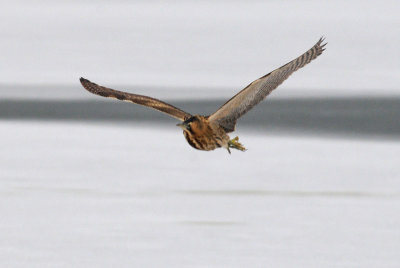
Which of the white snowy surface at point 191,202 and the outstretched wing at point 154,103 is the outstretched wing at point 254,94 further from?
the white snowy surface at point 191,202

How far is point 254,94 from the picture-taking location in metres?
6.26

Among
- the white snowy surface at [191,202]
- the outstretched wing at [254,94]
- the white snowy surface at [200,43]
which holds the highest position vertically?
the white snowy surface at [200,43]

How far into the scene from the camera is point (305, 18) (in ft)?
54.3

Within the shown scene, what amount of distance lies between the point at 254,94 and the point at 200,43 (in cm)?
854

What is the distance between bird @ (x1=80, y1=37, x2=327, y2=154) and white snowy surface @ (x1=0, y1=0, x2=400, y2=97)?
5.24 meters

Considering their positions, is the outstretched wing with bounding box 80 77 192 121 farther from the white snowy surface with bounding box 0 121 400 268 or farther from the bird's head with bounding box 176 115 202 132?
the white snowy surface with bounding box 0 121 400 268

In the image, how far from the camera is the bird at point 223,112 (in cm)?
619

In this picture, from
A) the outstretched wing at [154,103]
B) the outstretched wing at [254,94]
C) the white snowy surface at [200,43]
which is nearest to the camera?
the outstretched wing at [254,94]

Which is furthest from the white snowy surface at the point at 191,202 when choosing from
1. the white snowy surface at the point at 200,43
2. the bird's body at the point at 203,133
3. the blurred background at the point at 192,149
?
the white snowy surface at the point at 200,43

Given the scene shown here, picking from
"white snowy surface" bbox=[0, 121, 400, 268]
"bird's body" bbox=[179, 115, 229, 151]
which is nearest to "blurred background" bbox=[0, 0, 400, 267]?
"white snowy surface" bbox=[0, 121, 400, 268]

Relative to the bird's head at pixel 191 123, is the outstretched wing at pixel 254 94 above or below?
above

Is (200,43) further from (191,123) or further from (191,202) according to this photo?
(191,123)

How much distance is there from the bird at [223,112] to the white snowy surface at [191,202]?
64 centimetres

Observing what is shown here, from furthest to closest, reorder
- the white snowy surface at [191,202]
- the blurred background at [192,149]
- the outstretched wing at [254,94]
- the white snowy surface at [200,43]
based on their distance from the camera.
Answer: the white snowy surface at [200,43]
the blurred background at [192,149]
the white snowy surface at [191,202]
the outstretched wing at [254,94]
